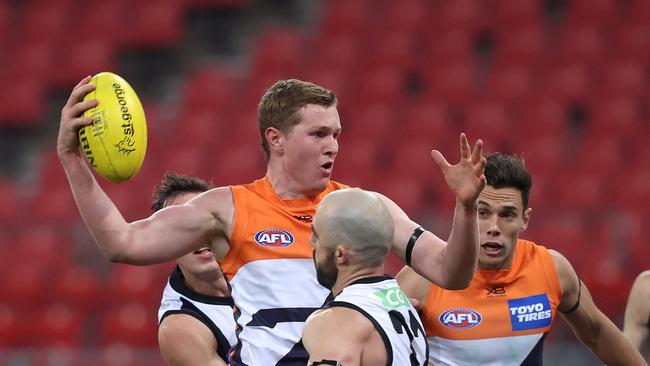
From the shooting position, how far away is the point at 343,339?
3.82m

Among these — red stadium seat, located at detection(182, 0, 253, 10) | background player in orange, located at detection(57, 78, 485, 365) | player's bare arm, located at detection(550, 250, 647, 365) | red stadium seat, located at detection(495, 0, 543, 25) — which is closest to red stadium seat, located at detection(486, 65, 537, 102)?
red stadium seat, located at detection(495, 0, 543, 25)

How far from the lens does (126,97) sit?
4.56 metres

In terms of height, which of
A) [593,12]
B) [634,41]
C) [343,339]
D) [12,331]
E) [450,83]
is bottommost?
[12,331]

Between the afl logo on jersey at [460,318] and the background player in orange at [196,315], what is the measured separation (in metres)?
1.02

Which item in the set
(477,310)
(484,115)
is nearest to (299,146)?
(477,310)

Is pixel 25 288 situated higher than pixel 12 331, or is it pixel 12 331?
pixel 25 288

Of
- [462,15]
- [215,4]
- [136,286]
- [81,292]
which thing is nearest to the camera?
[136,286]

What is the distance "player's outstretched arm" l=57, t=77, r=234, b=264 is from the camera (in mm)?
4297

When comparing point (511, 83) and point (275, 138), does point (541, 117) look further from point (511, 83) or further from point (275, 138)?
point (275, 138)

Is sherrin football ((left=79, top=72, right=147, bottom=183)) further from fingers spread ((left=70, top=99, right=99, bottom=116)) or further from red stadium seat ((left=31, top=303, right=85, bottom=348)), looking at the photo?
red stadium seat ((left=31, top=303, right=85, bottom=348))

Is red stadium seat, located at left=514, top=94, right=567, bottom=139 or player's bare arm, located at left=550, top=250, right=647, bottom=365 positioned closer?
player's bare arm, located at left=550, top=250, right=647, bottom=365

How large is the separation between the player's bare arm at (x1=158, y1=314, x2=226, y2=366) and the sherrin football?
1207 millimetres

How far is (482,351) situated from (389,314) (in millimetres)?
1396

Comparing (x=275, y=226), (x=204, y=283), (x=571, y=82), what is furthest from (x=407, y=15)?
(x=275, y=226)
